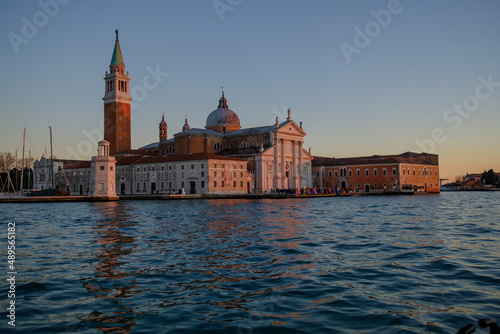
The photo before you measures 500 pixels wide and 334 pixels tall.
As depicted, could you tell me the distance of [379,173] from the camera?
66.8 m

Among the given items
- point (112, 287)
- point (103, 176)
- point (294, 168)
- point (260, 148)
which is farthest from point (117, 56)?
point (112, 287)

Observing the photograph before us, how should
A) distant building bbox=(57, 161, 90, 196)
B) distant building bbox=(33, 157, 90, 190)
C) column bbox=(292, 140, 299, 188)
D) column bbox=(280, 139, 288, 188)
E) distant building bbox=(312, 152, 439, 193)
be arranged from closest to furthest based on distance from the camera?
distant building bbox=(57, 161, 90, 196) → column bbox=(280, 139, 288, 188) → column bbox=(292, 140, 299, 188) → distant building bbox=(312, 152, 439, 193) → distant building bbox=(33, 157, 90, 190)

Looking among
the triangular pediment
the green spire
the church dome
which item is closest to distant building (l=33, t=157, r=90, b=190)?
the green spire

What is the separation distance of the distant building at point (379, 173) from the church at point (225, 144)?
7.00 m

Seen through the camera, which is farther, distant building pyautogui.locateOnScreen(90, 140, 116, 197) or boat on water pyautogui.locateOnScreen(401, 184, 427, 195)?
boat on water pyautogui.locateOnScreen(401, 184, 427, 195)

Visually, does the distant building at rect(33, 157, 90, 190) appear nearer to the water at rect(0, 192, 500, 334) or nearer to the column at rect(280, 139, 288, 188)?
→ the column at rect(280, 139, 288, 188)

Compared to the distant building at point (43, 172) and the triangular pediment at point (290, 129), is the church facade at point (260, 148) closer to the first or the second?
the triangular pediment at point (290, 129)

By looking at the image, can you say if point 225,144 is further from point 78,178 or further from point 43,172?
point 43,172

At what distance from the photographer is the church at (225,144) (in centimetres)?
5769

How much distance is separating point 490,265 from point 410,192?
5819 centimetres

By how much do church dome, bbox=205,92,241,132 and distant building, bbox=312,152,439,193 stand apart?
1518cm

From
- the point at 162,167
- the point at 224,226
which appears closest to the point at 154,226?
the point at 224,226

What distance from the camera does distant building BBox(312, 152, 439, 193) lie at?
65750mm

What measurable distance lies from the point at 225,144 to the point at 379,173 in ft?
72.8
